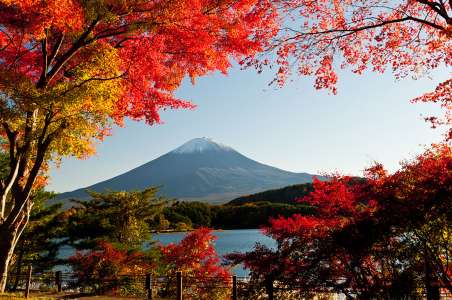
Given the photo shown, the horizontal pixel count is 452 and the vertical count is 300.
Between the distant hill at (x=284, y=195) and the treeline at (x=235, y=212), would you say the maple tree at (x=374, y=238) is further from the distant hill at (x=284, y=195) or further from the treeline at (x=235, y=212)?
the distant hill at (x=284, y=195)

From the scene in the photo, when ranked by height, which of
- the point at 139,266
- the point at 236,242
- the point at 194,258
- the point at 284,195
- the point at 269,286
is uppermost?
the point at 284,195

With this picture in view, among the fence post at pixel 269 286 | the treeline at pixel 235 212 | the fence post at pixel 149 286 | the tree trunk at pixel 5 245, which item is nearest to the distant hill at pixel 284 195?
the treeline at pixel 235 212

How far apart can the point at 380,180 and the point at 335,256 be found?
72.4 inches

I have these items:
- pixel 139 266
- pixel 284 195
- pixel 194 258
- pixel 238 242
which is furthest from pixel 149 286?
pixel 284 195

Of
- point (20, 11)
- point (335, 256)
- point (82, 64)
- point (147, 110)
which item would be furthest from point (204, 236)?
point (20, 11)

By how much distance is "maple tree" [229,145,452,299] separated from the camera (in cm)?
758

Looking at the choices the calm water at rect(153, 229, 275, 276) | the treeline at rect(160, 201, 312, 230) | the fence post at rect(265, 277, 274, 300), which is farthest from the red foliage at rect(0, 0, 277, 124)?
the treeline at rect(160, 201, 312, 230)

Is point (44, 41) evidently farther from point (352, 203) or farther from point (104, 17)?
point (352, 203)

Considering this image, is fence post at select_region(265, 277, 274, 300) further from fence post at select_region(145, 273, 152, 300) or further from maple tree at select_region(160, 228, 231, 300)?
maple tree at select_region(160, 228, 231, 300)

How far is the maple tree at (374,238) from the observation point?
24.9 ft

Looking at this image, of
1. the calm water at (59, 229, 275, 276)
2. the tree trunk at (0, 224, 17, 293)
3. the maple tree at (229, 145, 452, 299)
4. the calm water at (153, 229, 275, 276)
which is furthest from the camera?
the calm water at (59, 229, 275, 276)

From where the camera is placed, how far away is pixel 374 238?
26.6 feet

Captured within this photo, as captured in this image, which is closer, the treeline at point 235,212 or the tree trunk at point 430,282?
the tree trunk at point 430,282

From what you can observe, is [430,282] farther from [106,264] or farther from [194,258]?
[106,264]
